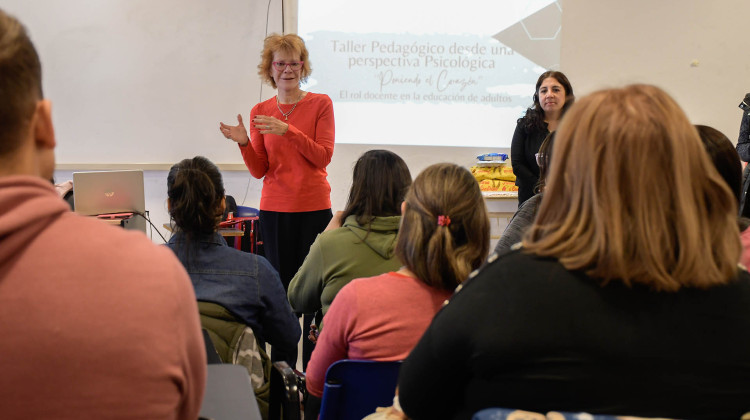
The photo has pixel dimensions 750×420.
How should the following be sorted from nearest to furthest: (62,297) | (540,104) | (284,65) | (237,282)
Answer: (62,297)
(237,282)
(284,65)
(540,104)

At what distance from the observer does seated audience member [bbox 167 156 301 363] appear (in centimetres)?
167

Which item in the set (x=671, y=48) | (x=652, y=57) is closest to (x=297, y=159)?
(x=652, y=57)

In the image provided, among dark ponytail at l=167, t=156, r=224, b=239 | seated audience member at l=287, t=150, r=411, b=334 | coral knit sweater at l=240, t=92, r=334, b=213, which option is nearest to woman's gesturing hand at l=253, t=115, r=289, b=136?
coral knit sweater at l=240, t=92, r=334, b=213

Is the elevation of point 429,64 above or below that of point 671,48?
below

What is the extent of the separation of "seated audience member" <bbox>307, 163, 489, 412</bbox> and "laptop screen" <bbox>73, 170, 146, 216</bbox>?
211 centimetres

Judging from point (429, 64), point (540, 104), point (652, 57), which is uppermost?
point (652, 57)

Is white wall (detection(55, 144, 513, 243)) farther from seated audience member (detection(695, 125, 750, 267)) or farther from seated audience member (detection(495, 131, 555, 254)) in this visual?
seated audience member (detection(695, 125, 750, 267))

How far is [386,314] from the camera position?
137 centimetres

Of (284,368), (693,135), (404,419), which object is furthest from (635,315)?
(284,368)

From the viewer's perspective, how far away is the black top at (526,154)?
3.75 meters

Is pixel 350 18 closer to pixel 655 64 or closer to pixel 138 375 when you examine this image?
pixel 655 64

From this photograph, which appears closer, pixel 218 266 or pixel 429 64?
pixel 218 266

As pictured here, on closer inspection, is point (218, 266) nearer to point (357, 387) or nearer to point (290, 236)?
point (357, 387)

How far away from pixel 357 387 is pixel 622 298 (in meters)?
0.69
